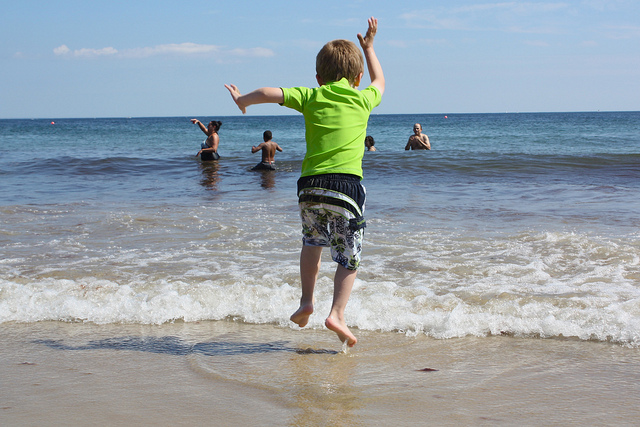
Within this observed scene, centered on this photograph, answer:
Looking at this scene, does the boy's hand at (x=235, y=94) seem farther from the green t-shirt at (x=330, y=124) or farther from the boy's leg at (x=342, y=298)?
the boy's leg at (x=342, y=298)

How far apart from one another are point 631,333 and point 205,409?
2.43 meters

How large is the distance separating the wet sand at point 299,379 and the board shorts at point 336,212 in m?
0.61

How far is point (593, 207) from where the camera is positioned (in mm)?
8094

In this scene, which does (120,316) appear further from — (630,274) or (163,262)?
(630,274)

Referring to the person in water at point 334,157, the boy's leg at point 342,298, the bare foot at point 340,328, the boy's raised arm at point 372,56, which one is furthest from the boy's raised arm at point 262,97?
A: the bare foot at point 340,328

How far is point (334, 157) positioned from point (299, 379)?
1115 mm

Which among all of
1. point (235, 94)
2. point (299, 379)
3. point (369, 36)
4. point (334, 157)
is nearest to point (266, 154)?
point (369, 36)

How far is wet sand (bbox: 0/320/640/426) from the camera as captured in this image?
7.45 ft

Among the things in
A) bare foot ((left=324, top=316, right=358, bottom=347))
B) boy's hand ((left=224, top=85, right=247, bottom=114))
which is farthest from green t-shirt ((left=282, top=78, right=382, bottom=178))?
bare foot ((left=324, top=316, right=358, bottom=347))

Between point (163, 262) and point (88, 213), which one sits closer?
point (163, 262)

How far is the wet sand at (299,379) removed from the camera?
7.45 feet

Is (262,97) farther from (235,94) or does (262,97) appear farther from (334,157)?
(334,157)

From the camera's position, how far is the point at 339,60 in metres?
2.87

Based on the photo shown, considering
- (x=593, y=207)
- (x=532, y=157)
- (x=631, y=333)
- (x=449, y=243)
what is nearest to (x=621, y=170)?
(x=532, y=157)
